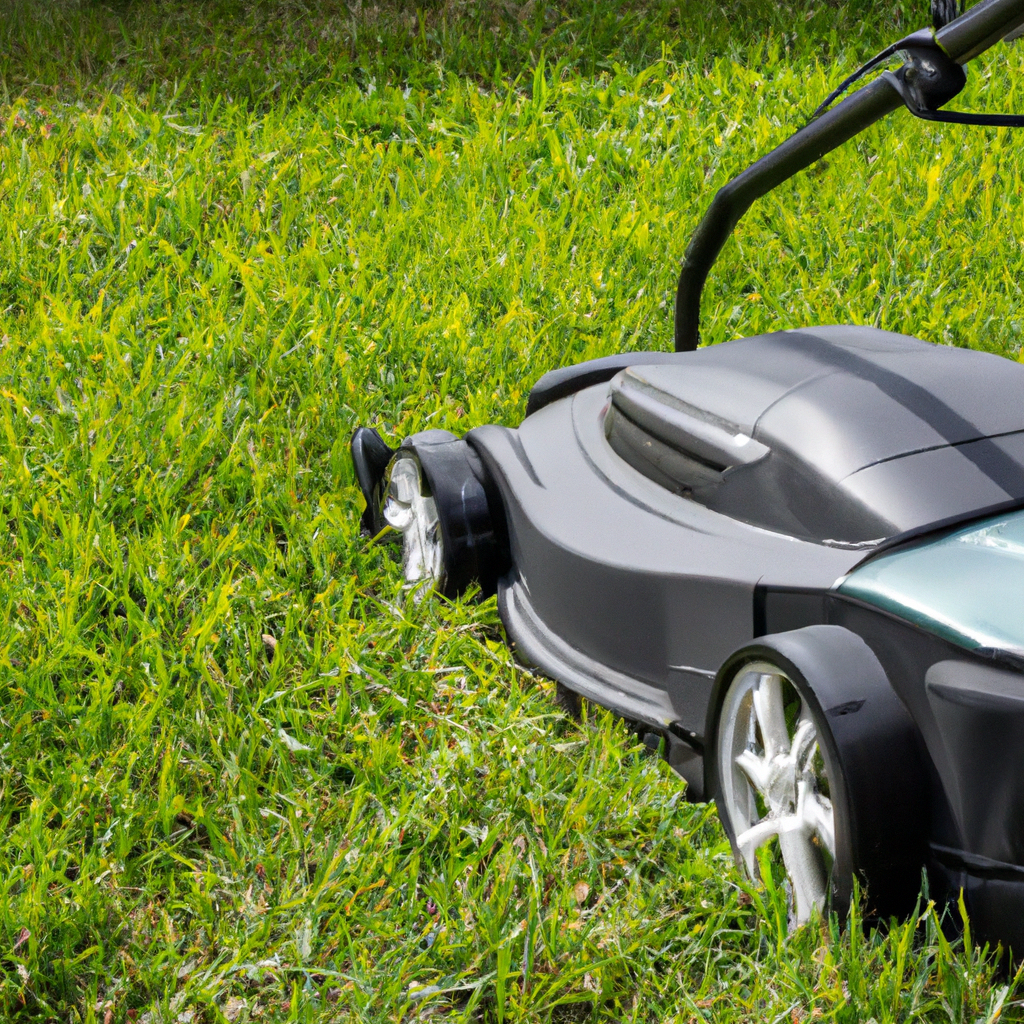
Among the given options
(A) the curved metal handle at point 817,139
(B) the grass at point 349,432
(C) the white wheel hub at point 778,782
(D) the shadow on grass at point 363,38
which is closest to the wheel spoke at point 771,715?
(C) the white wheel hub at point 778,782

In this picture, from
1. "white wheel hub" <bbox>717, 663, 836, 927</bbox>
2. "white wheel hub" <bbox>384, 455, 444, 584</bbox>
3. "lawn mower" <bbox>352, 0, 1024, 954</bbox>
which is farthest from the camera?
"white wheel hub" <bbox>384, 455, 444, 584</bbox>

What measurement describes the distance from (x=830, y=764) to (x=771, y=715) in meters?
0.17

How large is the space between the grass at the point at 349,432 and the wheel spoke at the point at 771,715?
22 cm

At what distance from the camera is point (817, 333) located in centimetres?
215

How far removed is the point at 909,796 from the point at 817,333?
1008mm

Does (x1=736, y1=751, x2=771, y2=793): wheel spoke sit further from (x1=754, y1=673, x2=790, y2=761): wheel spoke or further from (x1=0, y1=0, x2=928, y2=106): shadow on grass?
(x1=0, y1=0, x2=928, y2=106): shadow on grass

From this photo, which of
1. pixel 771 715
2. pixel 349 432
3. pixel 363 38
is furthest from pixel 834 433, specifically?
pixel 363 38

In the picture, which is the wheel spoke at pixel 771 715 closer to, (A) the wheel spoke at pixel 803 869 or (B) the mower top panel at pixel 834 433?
(A) the wheel spoke at pixel 803 869

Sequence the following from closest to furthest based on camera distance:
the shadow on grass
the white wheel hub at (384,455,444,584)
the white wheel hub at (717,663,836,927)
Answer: the white wheel hub at (717,663,836,927) → the white wheel hub at (384,455,444,584) → the shadow on grass

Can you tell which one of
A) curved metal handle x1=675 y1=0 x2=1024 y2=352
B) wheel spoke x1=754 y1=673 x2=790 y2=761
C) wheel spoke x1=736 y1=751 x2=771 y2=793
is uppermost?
curved metal handle x1=675 y1=0 x2=1024 y2=352

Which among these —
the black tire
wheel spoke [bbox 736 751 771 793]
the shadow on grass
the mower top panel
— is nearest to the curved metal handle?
the mower top panel

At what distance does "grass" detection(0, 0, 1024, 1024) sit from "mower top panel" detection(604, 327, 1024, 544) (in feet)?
1.51

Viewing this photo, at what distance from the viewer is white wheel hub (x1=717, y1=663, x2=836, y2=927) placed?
151 centimetres

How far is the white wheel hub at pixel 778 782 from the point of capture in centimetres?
151
